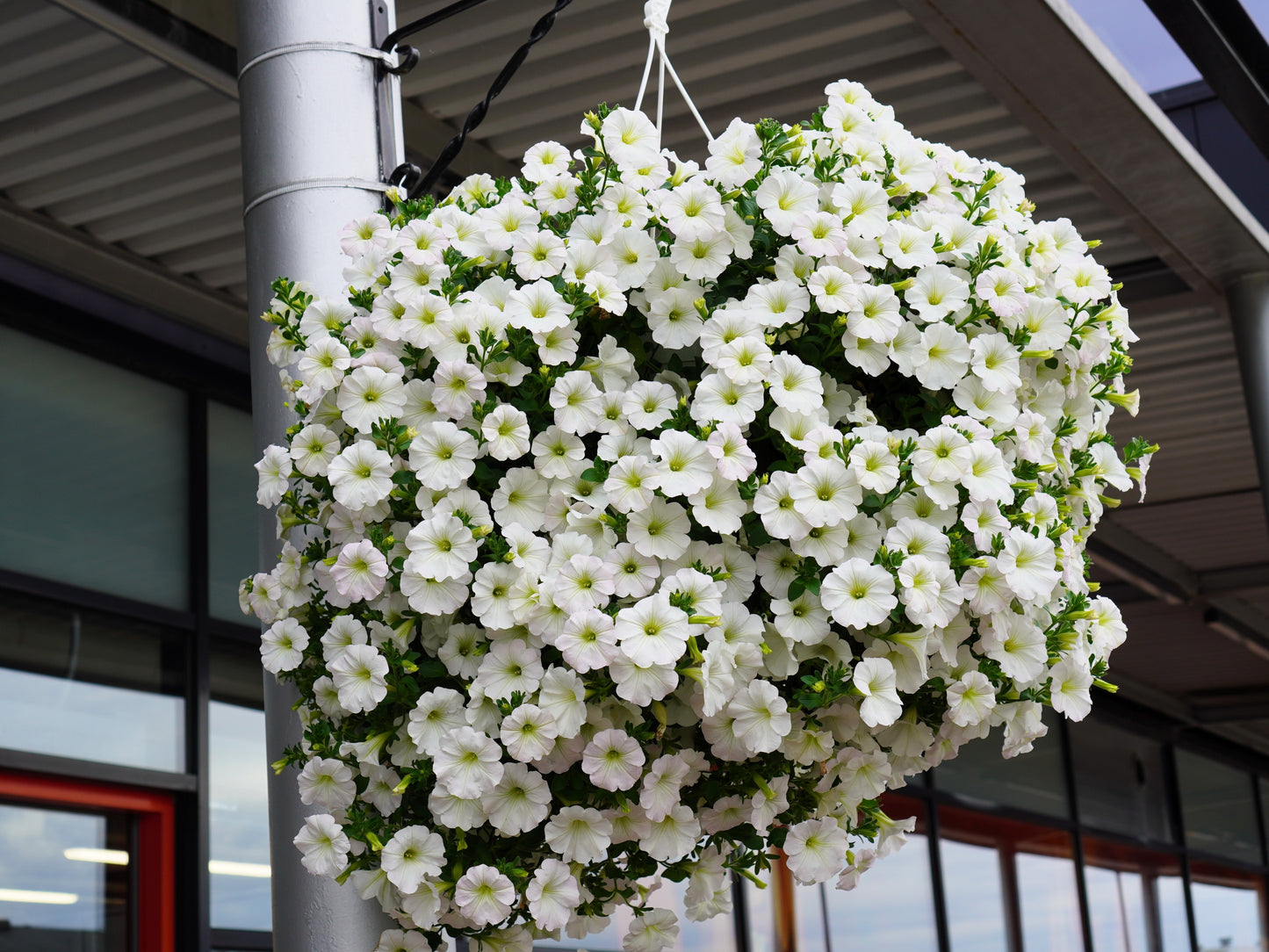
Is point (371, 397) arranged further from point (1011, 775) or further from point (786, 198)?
point (1011, 775)

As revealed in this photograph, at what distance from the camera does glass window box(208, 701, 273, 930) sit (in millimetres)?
4652

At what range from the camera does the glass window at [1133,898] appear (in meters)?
11.1

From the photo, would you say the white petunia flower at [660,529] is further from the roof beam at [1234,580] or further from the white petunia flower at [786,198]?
the roof beam at [1234,580]

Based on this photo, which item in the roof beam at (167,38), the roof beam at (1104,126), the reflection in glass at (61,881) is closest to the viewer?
the roof beam at (167,38)

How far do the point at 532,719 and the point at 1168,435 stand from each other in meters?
6.09

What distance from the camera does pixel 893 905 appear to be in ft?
28.7

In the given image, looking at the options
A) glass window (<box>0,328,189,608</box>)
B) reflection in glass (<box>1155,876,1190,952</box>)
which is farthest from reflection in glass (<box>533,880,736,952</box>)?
reflection in glass (<box>1155,876,1190,952</box>)

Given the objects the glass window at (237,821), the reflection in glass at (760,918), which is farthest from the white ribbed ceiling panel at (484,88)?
the reflection in glass at (760,918)

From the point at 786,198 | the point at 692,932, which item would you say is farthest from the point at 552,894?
the point at 692,932

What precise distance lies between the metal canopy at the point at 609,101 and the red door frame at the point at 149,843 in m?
1.57

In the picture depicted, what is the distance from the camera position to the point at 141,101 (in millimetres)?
3902

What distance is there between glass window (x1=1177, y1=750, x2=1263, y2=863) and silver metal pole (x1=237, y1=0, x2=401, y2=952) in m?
12.4

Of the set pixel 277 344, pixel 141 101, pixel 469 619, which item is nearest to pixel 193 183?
pixel 141 101

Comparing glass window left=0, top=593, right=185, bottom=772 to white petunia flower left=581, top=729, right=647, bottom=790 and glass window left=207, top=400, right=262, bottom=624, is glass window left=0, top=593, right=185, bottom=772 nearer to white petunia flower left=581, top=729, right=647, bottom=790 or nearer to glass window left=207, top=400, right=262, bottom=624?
glass window left=207, top=400, right=262, bottom=624
